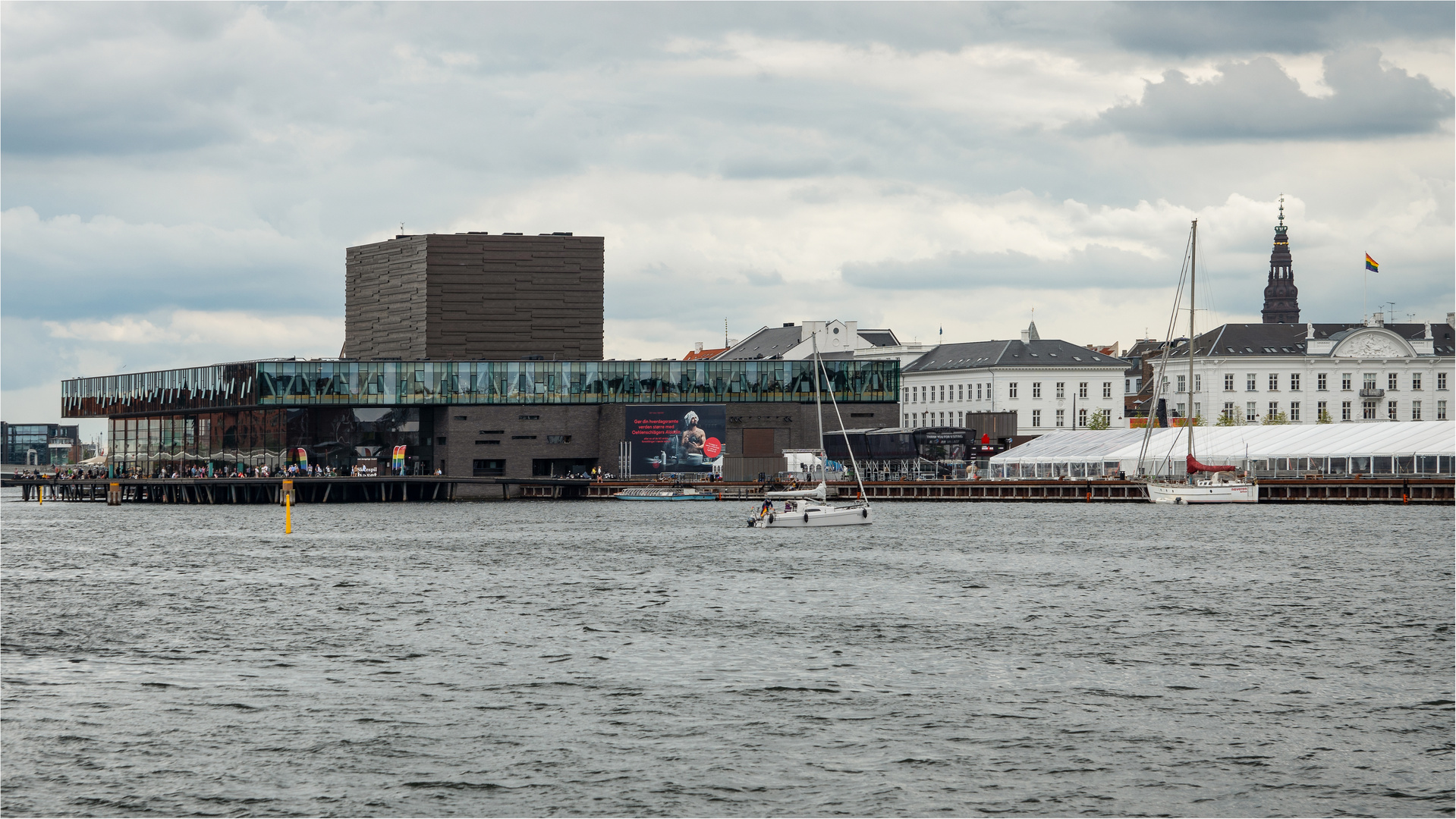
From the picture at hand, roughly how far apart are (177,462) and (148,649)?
152 m

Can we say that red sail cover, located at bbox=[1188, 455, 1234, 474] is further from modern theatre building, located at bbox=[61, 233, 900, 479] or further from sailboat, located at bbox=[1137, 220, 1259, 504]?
modern theatre building, located at bbox=[61, 233, 900, 479]

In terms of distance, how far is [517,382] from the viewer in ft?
571

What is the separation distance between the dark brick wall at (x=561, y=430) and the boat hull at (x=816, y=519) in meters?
63.6

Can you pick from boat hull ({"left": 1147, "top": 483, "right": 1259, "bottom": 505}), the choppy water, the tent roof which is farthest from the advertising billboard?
the choppy water

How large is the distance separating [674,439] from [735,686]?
135697 mm

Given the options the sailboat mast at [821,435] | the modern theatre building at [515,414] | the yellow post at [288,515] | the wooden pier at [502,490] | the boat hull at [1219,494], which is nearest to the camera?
the yellow post at [288,515]

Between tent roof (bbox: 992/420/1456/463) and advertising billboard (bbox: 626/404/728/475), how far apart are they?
2965 cm

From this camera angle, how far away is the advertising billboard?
173m

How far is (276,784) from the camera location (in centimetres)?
2859

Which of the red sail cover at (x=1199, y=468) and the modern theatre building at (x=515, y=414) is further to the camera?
the modern theatre building at (x=515, y=414)

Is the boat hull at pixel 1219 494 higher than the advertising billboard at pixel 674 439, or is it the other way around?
the advertising billboard at pixel 674 439

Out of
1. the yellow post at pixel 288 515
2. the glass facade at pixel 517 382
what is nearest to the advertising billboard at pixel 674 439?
the glass facade at pixel 517 382

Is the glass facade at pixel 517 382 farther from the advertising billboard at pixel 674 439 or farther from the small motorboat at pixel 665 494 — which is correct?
the small motorboat at pixel 665 494

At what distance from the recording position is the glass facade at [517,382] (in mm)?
171000
